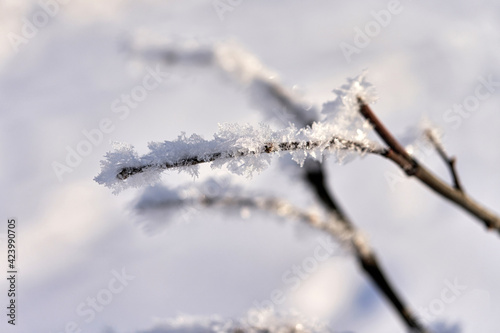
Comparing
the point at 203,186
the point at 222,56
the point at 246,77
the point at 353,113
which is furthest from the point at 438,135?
the point at 222,56

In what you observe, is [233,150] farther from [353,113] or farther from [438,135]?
[438,135]

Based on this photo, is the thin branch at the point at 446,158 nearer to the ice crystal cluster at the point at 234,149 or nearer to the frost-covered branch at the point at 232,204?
the ice crystal cluster at the point at 234,149

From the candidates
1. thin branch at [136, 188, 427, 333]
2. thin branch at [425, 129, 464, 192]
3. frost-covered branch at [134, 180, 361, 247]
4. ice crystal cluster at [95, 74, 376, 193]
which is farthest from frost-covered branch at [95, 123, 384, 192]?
frost-covered branch at [134, 180, 361, 247]

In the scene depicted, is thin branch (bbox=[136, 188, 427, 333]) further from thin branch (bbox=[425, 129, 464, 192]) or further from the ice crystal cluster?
the ice crystal cluster

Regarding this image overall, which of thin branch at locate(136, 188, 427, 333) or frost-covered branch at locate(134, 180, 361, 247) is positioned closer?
thin branch at locate(136, 188, 427, 333)

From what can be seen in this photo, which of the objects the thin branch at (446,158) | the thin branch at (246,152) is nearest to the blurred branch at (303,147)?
the thin branch at (246,152)
